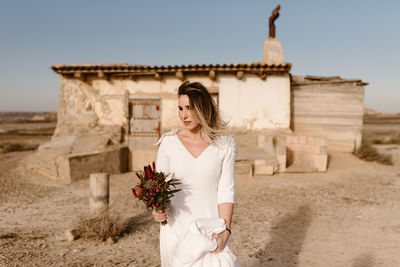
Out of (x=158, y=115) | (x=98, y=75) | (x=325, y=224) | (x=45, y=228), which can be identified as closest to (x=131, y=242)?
(x=45, y=228)

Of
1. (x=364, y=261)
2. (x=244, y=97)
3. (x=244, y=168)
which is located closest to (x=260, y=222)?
(x=364, y=261)

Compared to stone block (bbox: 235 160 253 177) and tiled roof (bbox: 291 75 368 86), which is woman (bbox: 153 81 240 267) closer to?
stone block (bbox: 235 160 253 177)

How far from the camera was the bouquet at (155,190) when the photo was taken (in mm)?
1672

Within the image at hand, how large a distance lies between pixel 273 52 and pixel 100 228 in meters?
8.13

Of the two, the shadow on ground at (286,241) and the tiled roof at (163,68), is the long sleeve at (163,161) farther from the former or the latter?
the tiled roof at (163,68)

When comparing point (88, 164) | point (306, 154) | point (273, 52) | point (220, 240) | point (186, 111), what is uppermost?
point (273, 52)

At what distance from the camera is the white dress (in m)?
1.79

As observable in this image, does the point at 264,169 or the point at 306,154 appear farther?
the point at 306,154

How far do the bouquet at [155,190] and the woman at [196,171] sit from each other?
0.24ft

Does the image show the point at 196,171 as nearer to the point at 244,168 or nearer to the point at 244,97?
the point at 244,168

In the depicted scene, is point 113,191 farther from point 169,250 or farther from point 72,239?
point 169,250

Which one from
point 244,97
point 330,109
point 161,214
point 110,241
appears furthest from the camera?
point 330,109

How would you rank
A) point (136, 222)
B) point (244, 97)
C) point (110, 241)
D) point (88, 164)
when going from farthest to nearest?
point (244, 97)
point (88, 164)
point (136, 222)
point (110, 241)

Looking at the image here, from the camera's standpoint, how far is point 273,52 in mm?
10039
